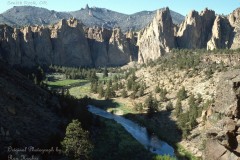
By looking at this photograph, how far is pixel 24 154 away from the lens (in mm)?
47875

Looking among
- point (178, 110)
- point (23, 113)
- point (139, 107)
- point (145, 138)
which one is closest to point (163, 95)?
point (139, 107)

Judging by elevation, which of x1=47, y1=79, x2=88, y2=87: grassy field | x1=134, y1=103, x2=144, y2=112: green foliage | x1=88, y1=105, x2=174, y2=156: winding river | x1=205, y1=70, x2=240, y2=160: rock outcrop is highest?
x1=205, y1=70, x2=240, y2=160: rock outcrop

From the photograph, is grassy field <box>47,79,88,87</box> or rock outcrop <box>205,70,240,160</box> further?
grassy field <box>47,79,88,87</box>

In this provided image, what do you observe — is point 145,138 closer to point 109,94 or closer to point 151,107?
point 151,107

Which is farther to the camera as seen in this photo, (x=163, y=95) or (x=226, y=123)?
(x=163, y=95)


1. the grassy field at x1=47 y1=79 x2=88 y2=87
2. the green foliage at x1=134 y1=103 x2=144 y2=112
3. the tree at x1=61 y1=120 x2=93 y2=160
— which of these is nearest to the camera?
the tree at x1=61 y1=120 x2=93 y2=160

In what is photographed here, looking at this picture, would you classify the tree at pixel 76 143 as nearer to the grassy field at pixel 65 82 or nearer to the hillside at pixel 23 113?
the hillside at pixel 23 113

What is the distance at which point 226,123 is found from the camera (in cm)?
2744

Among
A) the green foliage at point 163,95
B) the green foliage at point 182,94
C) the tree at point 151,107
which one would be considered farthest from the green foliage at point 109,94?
the green foliage at point 182,94

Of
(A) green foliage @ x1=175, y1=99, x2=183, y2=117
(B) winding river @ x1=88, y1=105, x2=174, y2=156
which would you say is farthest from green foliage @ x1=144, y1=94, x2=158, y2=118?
(A) green foliage @ x1=175, y1=99, x2=183, y2=117

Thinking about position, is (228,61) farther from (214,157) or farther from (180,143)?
(214,157)

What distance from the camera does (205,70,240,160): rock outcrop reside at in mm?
27109

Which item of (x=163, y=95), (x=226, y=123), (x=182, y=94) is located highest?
(x=226, y=123)

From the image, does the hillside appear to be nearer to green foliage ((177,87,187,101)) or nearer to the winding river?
the winding river
